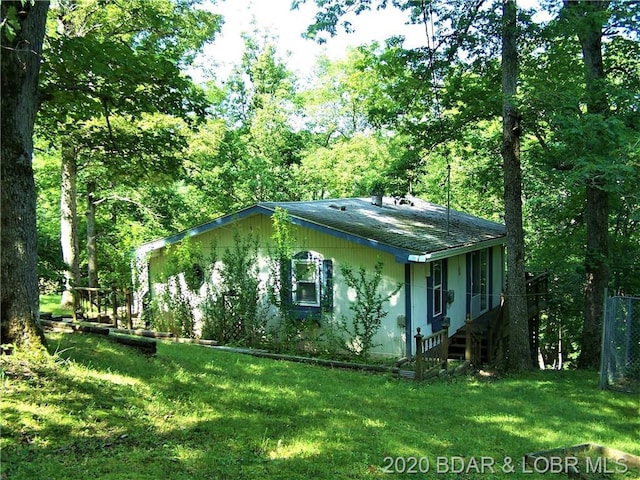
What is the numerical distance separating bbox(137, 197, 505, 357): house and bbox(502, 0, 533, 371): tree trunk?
163 centimetres

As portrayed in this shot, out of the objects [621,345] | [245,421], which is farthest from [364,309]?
[245,421]

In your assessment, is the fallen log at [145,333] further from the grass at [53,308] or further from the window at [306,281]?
the grass at [53,308]

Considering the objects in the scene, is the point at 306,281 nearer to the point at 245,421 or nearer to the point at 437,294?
the point at 437,294

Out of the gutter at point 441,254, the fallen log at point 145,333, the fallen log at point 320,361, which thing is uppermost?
the gutter at point 441,254

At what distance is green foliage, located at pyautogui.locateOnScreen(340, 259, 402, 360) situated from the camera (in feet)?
37.3

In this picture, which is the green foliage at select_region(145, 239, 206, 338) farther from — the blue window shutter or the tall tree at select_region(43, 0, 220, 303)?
the tall tree at select_region(43, 0, 220, 303)


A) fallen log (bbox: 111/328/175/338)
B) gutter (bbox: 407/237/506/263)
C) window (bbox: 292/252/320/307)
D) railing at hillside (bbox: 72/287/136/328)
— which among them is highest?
gutter (bbox: 407/237/506/263)

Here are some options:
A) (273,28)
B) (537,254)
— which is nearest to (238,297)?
(537,254)

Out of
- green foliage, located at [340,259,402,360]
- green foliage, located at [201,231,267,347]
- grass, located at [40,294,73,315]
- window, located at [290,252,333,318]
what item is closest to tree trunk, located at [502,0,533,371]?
green foliage, located at [340,259,402,360]

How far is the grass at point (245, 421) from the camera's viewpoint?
4277 millimetres

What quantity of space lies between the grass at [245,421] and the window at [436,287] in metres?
4.51

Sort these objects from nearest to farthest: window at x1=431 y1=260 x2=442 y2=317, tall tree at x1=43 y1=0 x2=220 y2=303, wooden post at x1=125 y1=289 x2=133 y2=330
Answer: tall tree at x1=43 y1=0 x2=220 y2=303, window at x1=431 y1=260 x2=442 y2=317, wooden post at x1=125 y1=289 x2=133 y2=330

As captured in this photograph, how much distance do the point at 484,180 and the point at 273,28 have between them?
2178cm

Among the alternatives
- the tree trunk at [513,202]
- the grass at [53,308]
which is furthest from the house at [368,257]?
the grass at [53,308]
